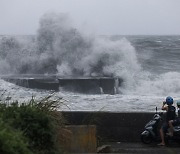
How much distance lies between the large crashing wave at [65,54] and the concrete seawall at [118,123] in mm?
16992

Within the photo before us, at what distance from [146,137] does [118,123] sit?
0.74m

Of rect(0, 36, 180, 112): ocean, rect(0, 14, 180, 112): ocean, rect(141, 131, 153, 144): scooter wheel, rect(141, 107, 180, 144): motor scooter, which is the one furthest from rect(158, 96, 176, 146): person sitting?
rect(0, 14, 180, 112): ocean

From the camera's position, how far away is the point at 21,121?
19.4 feet

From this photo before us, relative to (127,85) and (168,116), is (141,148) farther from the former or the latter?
(127,85)

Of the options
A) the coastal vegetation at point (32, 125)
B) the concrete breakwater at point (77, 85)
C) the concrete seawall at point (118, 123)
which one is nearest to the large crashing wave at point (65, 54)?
the concrete breakwater at point (77, 85)

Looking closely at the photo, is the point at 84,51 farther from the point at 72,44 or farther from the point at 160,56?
the point at 160,56

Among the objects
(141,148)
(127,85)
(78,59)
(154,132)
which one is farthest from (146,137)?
(78,59)

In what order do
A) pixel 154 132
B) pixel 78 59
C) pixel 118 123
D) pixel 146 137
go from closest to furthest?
pixel 146 137, pixel 154 132, pixel 118 123, pixel 78 59

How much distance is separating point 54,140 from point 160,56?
124 feet

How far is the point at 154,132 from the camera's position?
33.3 feet

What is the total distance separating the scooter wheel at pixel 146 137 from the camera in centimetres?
996

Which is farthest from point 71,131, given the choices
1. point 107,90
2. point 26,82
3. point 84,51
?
point 84,51

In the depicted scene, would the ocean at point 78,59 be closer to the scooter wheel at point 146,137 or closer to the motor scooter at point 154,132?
the motor scooter at point 154,132

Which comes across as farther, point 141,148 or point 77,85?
point 77,85
